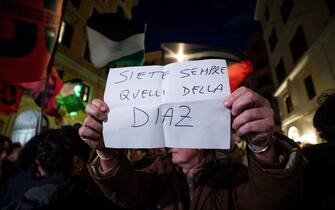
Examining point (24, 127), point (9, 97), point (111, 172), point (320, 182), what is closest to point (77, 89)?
point (24, 127)

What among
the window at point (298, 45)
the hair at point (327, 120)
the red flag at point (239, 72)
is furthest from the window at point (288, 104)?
the hair at point (327, 120)

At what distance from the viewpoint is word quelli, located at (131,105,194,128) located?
3.22 feet

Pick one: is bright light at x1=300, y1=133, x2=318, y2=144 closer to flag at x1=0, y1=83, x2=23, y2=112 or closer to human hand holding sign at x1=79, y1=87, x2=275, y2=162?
human hand holding sign at x1=79, y1=87, x2=275, y2=162

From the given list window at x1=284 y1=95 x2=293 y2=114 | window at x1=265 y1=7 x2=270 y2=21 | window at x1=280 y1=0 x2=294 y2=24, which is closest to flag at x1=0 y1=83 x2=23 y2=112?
window at x1=284 y1=95 x2=293 y2=114

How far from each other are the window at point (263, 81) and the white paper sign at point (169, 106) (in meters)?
30.7

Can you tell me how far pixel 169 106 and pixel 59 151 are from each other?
50.5 inches

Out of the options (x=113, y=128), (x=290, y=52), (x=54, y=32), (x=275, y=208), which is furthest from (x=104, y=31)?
(x=290, y=52)

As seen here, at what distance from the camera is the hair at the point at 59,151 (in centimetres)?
174

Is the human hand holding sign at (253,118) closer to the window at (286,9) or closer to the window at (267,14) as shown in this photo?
the window at (286,9)

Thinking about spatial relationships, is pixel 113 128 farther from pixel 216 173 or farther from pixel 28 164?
pixel 28 164

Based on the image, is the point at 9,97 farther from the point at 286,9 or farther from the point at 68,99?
the point at 286,9

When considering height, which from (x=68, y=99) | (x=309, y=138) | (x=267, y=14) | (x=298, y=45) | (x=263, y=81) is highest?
(x=267, y=14)

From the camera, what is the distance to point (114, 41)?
223 inches

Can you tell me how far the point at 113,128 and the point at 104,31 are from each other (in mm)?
5490
